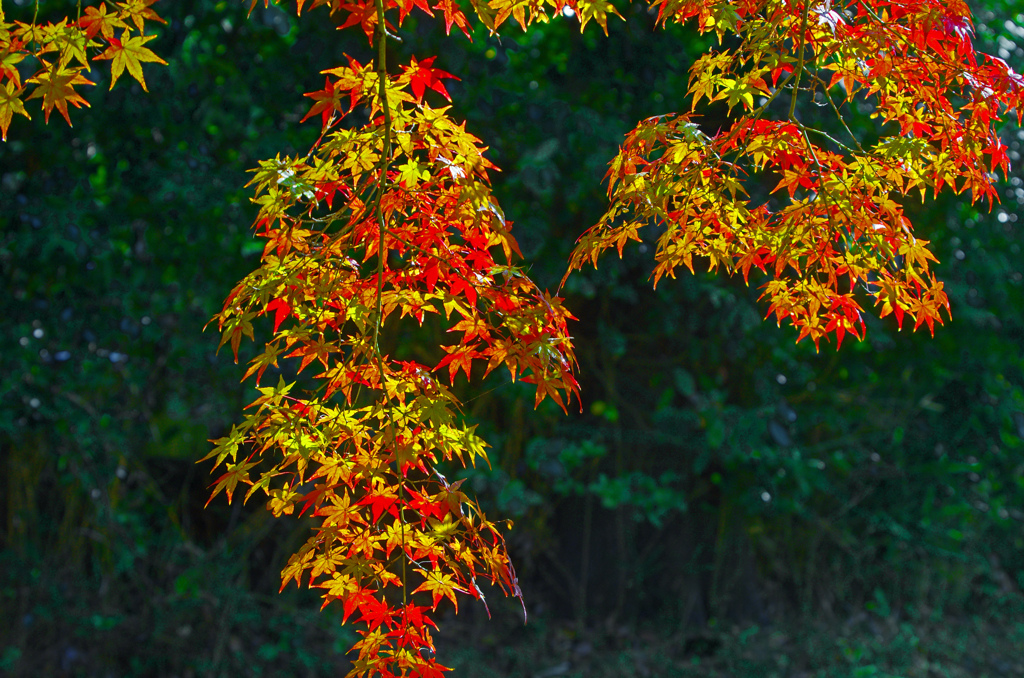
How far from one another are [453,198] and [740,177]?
1.87 meters

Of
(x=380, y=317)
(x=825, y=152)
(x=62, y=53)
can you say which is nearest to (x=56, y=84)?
(x=62, y=53)

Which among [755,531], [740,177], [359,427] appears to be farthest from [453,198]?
[755,531]

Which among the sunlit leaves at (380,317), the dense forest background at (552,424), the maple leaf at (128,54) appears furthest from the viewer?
the dense forest background at (552,424)

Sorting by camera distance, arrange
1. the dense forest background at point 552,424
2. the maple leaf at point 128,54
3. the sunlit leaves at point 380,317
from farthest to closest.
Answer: the dense forest background at point 552,424, the sunlit leaves at point 380,317, the maple leaf at point 128,54

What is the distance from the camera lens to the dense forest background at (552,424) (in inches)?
108

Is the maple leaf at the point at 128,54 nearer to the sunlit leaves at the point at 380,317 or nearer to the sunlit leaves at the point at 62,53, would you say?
the sunlit leaves at the point at 62,53

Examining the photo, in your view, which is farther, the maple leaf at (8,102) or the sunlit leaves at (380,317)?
the sunlit leaves at (380,317)

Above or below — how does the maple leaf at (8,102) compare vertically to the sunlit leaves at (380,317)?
above

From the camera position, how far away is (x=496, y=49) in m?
2.71

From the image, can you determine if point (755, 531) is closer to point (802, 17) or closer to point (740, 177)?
point (740, 177)

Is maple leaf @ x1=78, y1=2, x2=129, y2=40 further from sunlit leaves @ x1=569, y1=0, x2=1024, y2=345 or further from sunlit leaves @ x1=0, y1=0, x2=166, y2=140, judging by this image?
sunlit leaves @ x1=569, y1=0, x2=1024, y2=345

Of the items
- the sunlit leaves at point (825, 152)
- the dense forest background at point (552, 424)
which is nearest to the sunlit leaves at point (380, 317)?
the sunlit leaves at point (825, 152)

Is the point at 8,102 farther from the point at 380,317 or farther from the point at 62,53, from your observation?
the point at 380,317

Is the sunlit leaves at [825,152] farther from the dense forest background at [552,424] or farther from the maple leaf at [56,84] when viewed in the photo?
the dense forest background at [552,424]
